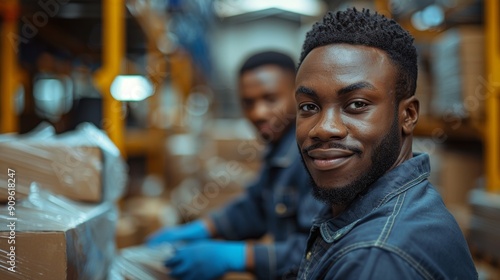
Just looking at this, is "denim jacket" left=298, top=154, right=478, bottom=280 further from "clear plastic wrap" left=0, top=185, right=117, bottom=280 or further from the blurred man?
the blurred man

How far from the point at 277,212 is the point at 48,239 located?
128cm

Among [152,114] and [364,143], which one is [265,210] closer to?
[364,143]

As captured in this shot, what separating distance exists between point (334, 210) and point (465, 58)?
2377mm

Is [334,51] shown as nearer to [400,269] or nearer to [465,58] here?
[400,269]

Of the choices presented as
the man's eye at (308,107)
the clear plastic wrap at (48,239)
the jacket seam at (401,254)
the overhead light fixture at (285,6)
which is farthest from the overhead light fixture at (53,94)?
the overhead light fixture at (285,6)

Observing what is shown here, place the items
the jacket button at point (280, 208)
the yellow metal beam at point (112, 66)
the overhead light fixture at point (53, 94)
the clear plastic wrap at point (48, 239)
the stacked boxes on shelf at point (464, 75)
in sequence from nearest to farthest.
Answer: the clear plastic wrap at point (48, 239), the jacket button at point (280, 208), the yellow metal beam at point (112, 66), the stacked boxes on shelf at point (464, 75), the overhead light fixture at point (53, 94)

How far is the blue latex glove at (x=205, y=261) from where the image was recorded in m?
2.14

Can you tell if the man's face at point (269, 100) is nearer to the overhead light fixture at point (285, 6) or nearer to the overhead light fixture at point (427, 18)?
the overhead light fixture at point (427, 18)

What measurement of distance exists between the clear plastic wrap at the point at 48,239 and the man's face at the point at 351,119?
734mm

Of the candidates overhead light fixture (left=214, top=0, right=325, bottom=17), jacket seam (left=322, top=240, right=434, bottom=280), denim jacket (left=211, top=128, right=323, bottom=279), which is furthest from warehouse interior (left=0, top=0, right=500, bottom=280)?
overhead light fixture (left=214, top=0, right=325, bottom=17)

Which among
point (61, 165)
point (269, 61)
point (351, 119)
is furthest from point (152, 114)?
point (351, 119)

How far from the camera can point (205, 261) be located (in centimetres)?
214

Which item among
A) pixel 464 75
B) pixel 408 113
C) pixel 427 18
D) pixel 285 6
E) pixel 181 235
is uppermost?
pixel 285 6

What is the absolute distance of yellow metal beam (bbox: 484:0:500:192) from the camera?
297 cm
